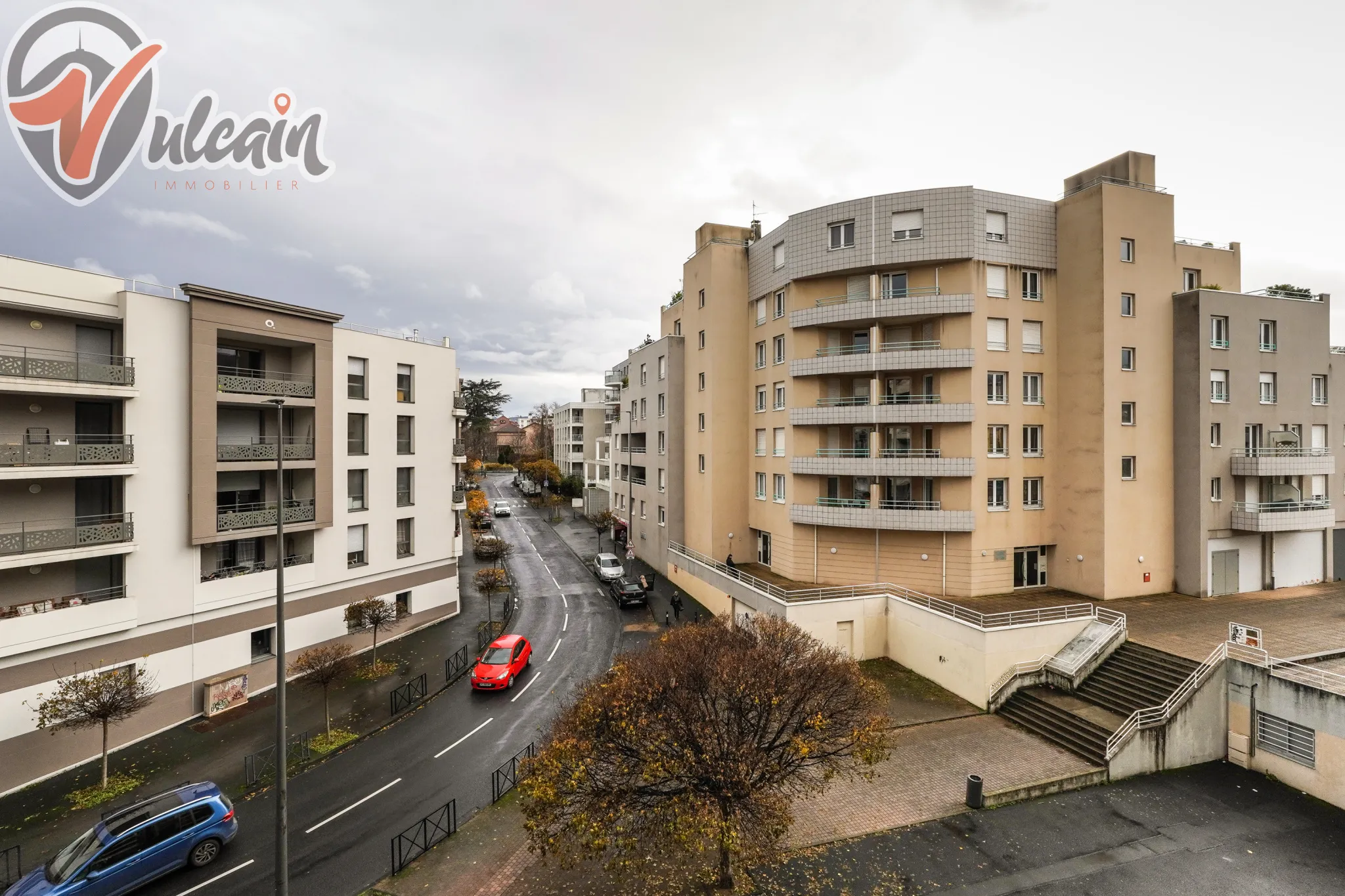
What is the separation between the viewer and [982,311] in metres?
26.3

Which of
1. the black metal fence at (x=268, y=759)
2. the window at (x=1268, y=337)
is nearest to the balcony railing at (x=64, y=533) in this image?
the black metal fence at (x=268, y=759)

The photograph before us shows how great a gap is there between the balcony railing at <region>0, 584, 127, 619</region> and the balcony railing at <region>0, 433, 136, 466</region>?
4420 millimetres

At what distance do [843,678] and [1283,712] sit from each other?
14232 millimetres

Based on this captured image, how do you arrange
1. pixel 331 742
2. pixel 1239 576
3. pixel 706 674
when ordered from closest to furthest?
pixel 706 674
pixel 331 742
pixel 1239 576

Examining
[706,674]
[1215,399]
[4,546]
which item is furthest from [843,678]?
[1215,399]

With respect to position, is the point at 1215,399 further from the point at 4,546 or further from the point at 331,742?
the point at 4,546

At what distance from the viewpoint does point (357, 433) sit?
27781 mm

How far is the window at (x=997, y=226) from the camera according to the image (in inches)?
1038

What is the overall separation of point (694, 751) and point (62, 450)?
21.6 m

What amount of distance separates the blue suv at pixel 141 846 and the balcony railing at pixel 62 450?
1122 cm

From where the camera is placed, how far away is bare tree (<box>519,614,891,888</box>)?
1021 centimetres

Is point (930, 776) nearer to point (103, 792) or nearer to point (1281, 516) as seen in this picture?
point (1281, 516)

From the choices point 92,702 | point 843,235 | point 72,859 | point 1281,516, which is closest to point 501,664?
point 92,702

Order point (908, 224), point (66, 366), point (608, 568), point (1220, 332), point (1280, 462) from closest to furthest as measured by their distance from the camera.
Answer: point (66, 366)
point (1280, 462)
point (1220, 332)
point (908, 224)
point (608, 568)
